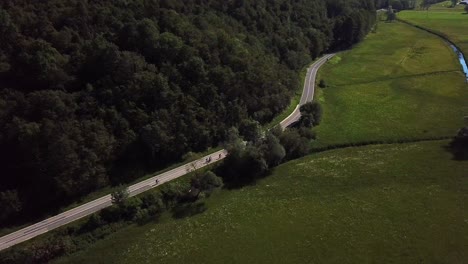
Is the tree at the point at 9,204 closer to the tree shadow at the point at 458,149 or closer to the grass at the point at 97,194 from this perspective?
the grass at the point at 97,194

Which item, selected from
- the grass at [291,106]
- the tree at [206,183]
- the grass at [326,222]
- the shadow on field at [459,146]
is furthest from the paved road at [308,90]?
the shadow on field at [459,146]

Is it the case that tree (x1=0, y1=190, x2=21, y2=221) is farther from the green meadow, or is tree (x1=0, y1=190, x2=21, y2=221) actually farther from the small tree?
the small tree

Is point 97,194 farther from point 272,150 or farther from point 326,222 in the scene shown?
point 326,222

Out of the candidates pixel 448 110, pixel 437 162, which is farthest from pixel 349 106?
pixel 437 162

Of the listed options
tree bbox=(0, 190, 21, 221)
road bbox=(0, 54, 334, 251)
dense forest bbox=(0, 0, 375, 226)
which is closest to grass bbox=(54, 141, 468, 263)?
road bbox=(0, 54, 334, 251)

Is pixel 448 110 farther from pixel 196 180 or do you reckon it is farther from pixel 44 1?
pixel 44 1

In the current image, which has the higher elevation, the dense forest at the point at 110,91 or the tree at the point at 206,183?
the dense forest at the point at 110,91
